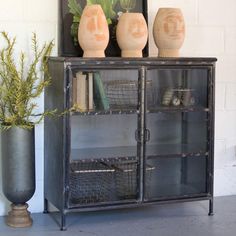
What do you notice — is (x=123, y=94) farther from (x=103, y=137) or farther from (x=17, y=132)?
(x=17, y=132)

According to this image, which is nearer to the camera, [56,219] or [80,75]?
[80,75]

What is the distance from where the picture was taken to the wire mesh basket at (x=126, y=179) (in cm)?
376

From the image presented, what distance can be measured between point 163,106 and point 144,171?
0.46 meters

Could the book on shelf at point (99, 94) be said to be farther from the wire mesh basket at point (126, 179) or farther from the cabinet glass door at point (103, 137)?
the wire mesh basket at point (126, 179)

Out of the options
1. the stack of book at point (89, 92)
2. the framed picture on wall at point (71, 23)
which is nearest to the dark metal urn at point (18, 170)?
the stack of book at point (89, 92)

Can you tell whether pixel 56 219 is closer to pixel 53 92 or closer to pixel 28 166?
pixel 28 166

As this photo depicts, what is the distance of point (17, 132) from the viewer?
3531 mm

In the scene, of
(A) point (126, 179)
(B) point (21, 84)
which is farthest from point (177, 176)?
(B) point (21, 84)

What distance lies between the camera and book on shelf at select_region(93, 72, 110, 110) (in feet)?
11.9

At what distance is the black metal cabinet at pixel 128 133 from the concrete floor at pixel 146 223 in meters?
0.13

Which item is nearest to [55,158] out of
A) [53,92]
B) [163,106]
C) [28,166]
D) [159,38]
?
[28,166]

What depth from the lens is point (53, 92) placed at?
368cm

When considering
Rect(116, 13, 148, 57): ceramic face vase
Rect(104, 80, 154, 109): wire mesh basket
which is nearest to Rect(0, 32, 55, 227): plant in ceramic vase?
Rect(104, 80, 154, 109): wire mesh basket

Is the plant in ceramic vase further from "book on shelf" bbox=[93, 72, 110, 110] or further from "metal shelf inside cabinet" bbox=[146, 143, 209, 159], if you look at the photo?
"metal shelf inside cabinet" bbox=[146, 143, 209, 159]
